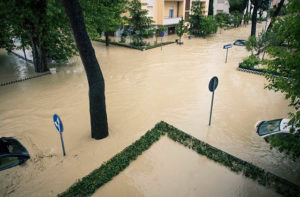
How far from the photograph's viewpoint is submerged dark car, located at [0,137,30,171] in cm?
532

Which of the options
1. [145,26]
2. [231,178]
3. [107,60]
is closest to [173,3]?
[145,26]

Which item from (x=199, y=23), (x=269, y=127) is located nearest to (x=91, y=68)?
(x=269, y=127)

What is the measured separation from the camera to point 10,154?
5453 mm

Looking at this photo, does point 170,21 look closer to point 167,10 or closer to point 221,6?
point 167,10

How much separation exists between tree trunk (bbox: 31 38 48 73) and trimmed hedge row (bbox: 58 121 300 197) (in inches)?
402

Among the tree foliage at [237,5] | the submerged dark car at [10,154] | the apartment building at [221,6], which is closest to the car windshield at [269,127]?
the submerged dark car at [10,154]

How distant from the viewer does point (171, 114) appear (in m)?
9.13

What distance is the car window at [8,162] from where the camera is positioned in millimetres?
5264

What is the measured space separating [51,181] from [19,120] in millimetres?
4423

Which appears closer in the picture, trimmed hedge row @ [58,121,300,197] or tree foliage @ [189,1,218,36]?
trimmed hedge row @ [58,121,300,197]

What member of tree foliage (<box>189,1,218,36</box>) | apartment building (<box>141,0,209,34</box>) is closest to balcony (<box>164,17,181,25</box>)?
apartment building (<box>141,0,209,34</box>)

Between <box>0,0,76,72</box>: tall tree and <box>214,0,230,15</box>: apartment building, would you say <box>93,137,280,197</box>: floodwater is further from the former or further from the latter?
<box>214,0,230,15</box>: apartment building

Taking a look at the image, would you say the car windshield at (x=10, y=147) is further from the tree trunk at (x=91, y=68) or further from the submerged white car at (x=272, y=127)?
the submerged white car at (x=272, y=127)

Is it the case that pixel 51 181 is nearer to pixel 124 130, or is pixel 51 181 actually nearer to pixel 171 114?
pixel 124 130
